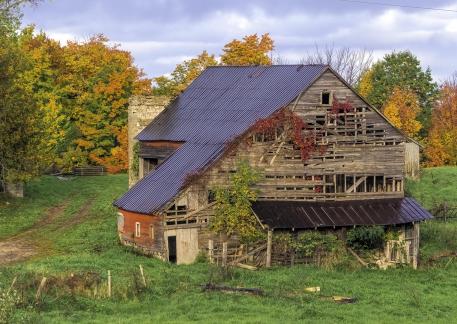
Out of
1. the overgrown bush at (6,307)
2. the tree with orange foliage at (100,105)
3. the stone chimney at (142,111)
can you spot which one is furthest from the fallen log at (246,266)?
the tree with orange foliage at (100,105)

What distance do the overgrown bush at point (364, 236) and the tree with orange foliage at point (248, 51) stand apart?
37.7 meters

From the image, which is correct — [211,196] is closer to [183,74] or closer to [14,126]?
[14,126]

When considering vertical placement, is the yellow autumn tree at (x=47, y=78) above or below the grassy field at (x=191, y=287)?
above

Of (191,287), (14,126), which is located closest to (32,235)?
(14,126)

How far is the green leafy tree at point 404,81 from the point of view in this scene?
91125 mm

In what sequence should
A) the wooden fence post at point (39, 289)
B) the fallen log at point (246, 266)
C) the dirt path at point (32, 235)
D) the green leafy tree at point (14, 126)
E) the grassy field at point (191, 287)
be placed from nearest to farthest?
the grassy field at point (191, 287) → the wooden fence post at point (39, 289) → the fallen log at point (246, 266) → the dirt path at point (32, 235) → the green leafy tree at point (14, 126)

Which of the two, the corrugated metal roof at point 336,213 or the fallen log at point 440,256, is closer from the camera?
the corrugated metal roof at point 336,213

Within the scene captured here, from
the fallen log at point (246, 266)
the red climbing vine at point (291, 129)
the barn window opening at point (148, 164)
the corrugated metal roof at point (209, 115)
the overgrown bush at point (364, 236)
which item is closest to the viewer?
the fallen log at point (246, 266)

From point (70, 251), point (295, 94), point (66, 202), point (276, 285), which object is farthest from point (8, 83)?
point (276, 285)

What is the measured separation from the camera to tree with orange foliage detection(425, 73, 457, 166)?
85.5 metres

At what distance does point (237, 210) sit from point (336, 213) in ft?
16.0

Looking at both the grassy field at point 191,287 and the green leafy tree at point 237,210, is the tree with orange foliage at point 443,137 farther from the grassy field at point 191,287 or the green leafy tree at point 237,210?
the green leafy tree at point 237,210

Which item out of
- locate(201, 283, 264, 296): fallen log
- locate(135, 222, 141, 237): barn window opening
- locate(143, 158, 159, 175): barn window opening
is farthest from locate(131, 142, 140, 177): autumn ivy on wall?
locate(201, 283, 264, 296): fallen log

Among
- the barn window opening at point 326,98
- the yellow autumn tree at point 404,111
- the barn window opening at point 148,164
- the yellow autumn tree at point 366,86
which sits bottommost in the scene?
the barn window opening at point 148,164
